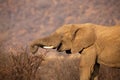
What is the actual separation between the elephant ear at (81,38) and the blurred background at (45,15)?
16673mm

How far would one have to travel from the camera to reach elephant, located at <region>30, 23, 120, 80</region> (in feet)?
19.6

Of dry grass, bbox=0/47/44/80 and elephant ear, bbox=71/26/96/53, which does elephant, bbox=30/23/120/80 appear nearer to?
elephant ear, bbox=71/26/96/53

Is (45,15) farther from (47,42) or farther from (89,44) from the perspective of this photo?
(89,44)

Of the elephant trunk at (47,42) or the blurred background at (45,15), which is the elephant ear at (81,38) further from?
the blurred background at (45,15)

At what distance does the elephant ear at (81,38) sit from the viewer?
616 cm

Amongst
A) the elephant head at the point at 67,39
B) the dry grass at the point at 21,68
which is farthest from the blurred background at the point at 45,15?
the elephant head at the point at 67,39

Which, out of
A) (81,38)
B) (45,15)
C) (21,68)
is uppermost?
(45,15)

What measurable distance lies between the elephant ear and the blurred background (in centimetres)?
1667

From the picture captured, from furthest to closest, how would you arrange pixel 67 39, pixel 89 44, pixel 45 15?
1. pixel 45 15
2. pixel 67 39
3. pixel 89 44

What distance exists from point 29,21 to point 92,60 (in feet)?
67.5

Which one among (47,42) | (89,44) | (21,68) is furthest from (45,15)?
(89,44)

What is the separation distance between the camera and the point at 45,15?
26734 mm

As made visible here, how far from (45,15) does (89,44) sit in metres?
20.8

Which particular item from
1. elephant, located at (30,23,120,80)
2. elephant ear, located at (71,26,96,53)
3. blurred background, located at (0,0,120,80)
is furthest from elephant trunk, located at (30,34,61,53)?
blurred background, located at (0,0,120,80)
